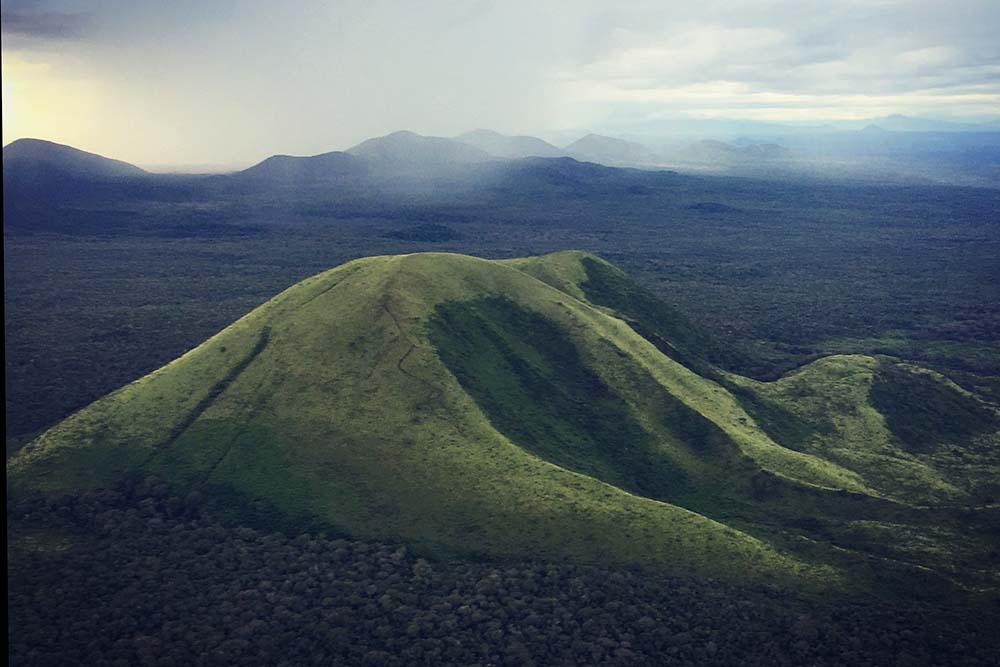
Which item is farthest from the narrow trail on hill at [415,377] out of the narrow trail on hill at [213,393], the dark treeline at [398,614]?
the dark treeline at [398,614]

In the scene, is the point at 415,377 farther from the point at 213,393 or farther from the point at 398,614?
the point at 398,614

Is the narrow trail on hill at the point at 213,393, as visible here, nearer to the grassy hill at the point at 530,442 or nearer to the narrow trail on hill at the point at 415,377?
the grassy hill at the point at 530,442

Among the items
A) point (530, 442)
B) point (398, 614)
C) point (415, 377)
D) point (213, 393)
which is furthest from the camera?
point (213, 393)

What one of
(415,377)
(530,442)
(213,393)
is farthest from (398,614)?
(213,393)

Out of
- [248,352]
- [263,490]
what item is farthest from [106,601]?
[248,352]

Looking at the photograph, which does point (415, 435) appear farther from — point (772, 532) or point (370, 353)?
point (772, 532)
